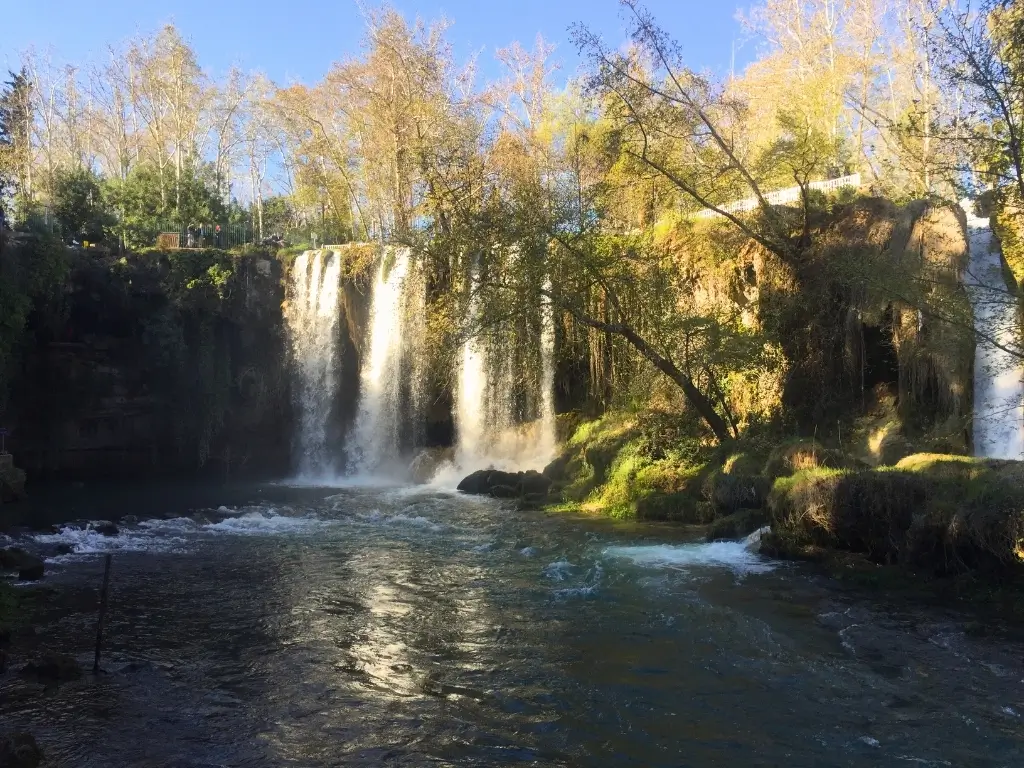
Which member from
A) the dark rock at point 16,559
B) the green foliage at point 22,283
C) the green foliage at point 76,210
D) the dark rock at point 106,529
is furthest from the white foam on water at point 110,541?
the green foliage at point 76,210

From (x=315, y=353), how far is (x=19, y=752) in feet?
78.2

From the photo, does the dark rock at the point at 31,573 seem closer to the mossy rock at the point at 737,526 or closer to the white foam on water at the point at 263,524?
the white foam on water at the point at 263,524

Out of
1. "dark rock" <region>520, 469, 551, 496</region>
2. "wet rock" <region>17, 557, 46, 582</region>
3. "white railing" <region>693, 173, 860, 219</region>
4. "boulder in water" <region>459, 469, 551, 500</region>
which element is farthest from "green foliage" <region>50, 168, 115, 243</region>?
"white railing" <region>693, 173, 860, 219</region>

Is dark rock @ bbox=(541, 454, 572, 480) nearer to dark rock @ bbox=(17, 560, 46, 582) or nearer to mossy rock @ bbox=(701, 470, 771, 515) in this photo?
mossy rock @ bbox=(701, 470, 771, 515)

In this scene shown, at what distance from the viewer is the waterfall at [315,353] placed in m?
29.0

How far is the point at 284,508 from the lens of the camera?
2002 centimetres

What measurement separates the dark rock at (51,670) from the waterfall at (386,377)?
758 inches

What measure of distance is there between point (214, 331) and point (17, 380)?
652cm

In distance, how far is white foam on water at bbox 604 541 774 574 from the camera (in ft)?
41.0

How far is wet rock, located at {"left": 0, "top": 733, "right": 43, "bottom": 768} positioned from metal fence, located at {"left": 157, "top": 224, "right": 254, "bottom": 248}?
28.0m

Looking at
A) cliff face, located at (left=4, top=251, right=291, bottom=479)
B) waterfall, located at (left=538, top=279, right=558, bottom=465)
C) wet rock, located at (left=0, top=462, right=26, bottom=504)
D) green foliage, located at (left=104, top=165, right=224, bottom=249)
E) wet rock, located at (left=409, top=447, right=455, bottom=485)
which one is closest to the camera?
wet rock, located at (left=0, top=462, right=26, bottom=504)

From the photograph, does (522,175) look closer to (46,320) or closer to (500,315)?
(500,315)

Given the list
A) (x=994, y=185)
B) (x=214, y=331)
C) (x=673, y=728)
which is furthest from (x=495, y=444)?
(x=673, y=728)

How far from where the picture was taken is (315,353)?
95.9 ft
